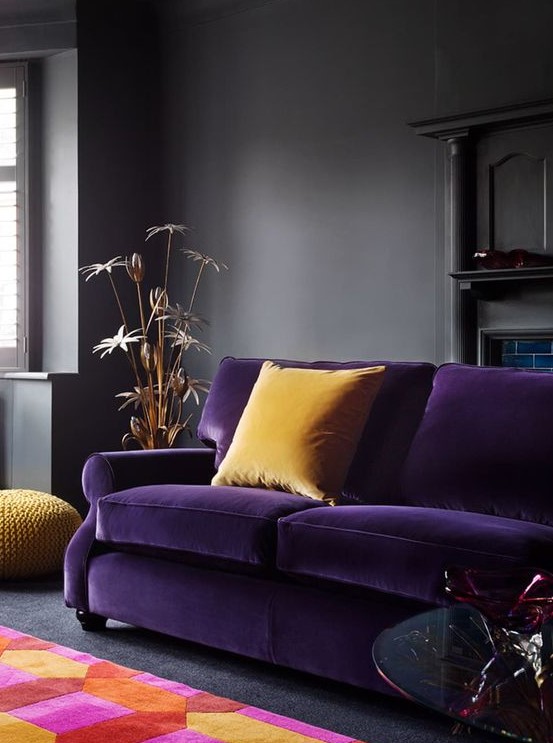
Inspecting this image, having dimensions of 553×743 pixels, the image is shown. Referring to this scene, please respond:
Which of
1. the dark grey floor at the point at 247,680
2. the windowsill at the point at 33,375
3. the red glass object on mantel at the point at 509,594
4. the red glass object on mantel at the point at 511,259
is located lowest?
the dark grey floor at the point at 247,680

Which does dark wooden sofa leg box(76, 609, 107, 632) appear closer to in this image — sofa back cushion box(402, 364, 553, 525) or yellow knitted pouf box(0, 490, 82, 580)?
yellow knitted pouf box(0, 490, 82, 580)

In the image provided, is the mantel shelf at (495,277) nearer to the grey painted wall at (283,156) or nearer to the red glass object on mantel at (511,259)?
the red glass object on mantel at (511,259)

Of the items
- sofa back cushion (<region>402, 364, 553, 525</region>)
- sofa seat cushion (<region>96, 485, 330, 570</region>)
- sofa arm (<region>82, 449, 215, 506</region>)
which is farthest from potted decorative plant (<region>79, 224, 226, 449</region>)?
sofa back cushion (<region>402, 364, 553, 525</region>)

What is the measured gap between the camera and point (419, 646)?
6.05 ft

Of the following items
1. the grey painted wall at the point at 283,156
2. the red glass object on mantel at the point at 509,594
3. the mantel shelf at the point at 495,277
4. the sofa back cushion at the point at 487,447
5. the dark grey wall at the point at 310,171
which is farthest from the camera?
the dark grey wall at the point at 310,171

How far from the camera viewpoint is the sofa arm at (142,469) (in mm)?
3523

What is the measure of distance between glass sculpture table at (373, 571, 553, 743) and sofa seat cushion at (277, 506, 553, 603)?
1.22ft

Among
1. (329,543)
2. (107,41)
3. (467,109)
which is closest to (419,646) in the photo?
(329,543)

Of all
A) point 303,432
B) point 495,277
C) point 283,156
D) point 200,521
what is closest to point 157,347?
point 283,156

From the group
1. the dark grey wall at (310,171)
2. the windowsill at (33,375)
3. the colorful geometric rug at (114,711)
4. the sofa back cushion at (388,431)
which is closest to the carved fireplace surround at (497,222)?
the dark grey wall at (310,171)

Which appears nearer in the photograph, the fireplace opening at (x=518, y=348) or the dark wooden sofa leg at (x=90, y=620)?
the dark wooden sofa leg at (x=90, y=620)

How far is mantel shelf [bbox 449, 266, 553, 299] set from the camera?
3973mm

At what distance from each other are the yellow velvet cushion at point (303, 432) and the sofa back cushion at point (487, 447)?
0.77ft

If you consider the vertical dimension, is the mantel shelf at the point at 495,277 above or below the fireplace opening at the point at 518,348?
above
